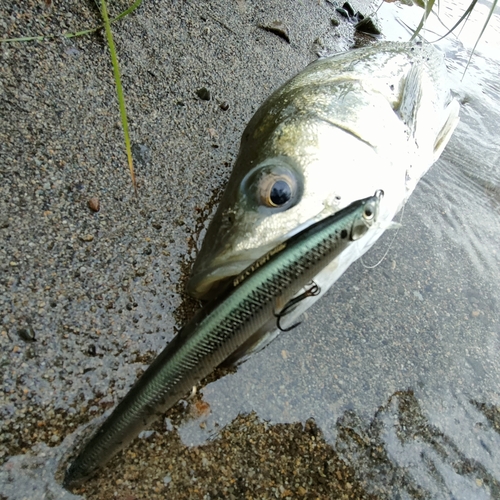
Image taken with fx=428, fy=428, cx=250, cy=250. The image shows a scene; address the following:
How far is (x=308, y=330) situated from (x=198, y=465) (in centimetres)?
79

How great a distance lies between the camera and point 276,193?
1.67 metres

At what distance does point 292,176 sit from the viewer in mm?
1756

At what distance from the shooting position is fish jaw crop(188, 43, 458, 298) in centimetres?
164

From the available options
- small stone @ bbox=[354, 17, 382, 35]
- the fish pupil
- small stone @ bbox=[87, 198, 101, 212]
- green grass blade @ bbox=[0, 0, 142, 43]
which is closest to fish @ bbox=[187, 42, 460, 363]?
the fish pupil

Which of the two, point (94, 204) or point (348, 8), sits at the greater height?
point (348, 8)

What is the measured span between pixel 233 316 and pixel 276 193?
661mm

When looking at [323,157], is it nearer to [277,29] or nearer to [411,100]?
[411,100]

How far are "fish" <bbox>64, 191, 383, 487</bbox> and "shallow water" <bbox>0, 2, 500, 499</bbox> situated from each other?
1.18ft

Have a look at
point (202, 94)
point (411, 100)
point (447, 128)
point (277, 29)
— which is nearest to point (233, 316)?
point (411, 100)

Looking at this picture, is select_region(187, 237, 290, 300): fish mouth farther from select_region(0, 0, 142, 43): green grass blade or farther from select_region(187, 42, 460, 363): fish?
select_region(0, 0, 142, 43): green grass blade

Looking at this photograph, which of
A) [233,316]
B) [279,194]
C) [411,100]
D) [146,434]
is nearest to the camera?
[233,316]

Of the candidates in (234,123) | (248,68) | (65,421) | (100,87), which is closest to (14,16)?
(100,87)

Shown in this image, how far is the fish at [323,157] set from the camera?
5.33 feet

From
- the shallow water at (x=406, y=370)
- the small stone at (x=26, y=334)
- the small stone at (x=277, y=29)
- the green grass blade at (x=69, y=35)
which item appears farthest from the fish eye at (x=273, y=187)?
the small stone at (x=277, y=29)
